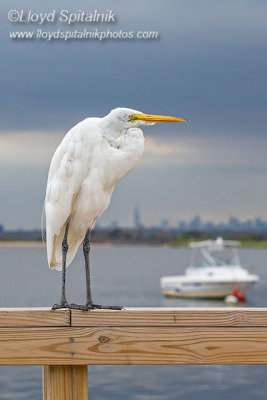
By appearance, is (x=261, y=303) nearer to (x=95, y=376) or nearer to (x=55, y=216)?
(x=95, y=376)

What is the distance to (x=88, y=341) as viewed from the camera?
2244 millimetres

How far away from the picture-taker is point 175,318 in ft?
7.43

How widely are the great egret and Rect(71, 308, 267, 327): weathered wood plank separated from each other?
57cm

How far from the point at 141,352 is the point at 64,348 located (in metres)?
0.22

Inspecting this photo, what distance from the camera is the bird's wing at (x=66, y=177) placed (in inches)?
118

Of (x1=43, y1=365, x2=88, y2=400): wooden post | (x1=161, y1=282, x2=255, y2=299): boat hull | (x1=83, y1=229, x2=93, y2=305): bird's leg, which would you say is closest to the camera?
(x1=43, y1=365, x2=88, y2=400): wooden post

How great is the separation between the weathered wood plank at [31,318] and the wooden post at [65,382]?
0.12 metres

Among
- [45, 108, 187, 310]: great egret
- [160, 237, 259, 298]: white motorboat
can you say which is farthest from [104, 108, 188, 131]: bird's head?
[160, 237, 259, 298]: white motorboat

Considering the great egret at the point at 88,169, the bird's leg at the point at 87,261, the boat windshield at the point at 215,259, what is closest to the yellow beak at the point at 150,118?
the great egret at the point at 88,169

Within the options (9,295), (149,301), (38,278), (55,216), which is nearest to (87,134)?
(55,216)

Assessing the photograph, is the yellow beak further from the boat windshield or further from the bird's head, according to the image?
the boat windshield

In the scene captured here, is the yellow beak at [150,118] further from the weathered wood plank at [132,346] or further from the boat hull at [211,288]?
the boat hull at [211,288]

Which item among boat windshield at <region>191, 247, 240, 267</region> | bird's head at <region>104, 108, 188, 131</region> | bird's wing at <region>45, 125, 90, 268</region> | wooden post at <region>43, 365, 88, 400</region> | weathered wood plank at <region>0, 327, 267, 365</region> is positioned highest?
boat windshield at <region>191, 247, 240, 267</region>

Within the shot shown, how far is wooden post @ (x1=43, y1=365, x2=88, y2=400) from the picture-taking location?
7.18 feet
